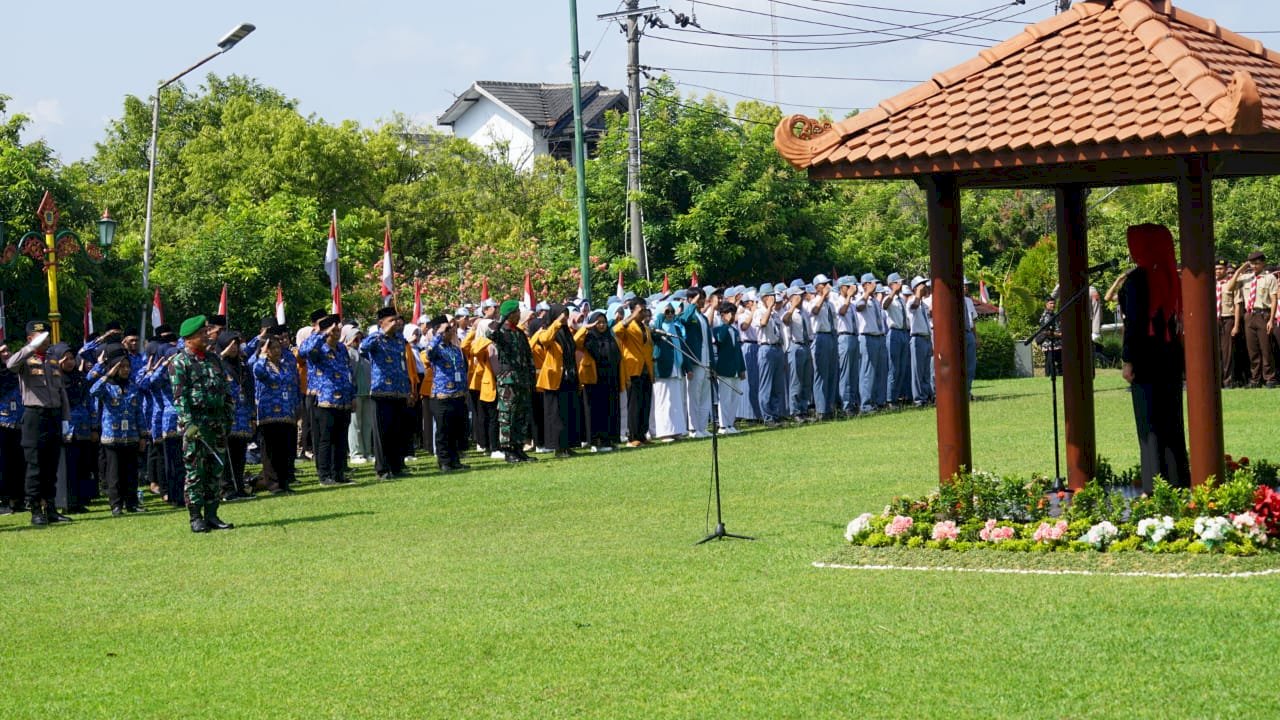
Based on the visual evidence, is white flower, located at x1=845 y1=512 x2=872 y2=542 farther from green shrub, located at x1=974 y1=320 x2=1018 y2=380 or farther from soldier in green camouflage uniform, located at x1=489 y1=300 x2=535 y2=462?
green shrub, located at x1=974 y1=320 x2=1018 y2=380

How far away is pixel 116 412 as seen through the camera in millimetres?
17328

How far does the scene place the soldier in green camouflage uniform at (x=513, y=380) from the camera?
20.5 metres

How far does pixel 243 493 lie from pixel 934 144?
32.8 feet

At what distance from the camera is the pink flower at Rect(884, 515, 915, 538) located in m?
11.0

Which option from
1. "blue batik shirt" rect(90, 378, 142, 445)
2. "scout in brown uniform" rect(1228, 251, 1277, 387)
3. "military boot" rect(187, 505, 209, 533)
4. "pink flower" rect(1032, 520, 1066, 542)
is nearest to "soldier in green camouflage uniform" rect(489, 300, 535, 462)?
"blue batik shirt" rect(90, 378, 142, 445)

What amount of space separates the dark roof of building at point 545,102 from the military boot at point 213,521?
54.9m

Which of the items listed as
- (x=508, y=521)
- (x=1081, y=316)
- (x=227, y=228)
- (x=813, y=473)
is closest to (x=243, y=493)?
(x=508, y=521)

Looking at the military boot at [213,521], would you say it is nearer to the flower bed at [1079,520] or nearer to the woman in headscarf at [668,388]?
the flower bed at [1079,520]

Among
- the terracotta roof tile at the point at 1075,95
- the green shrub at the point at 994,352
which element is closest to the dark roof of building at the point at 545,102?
the green shrub at the point at 994,352

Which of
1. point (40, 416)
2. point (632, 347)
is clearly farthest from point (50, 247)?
point (632, 347)

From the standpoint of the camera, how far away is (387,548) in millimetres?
12852

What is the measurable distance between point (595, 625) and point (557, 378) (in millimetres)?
12021

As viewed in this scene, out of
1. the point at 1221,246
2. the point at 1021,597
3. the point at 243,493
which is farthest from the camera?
the point at 1221,246

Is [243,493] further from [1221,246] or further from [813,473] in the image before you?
[1221,246]
